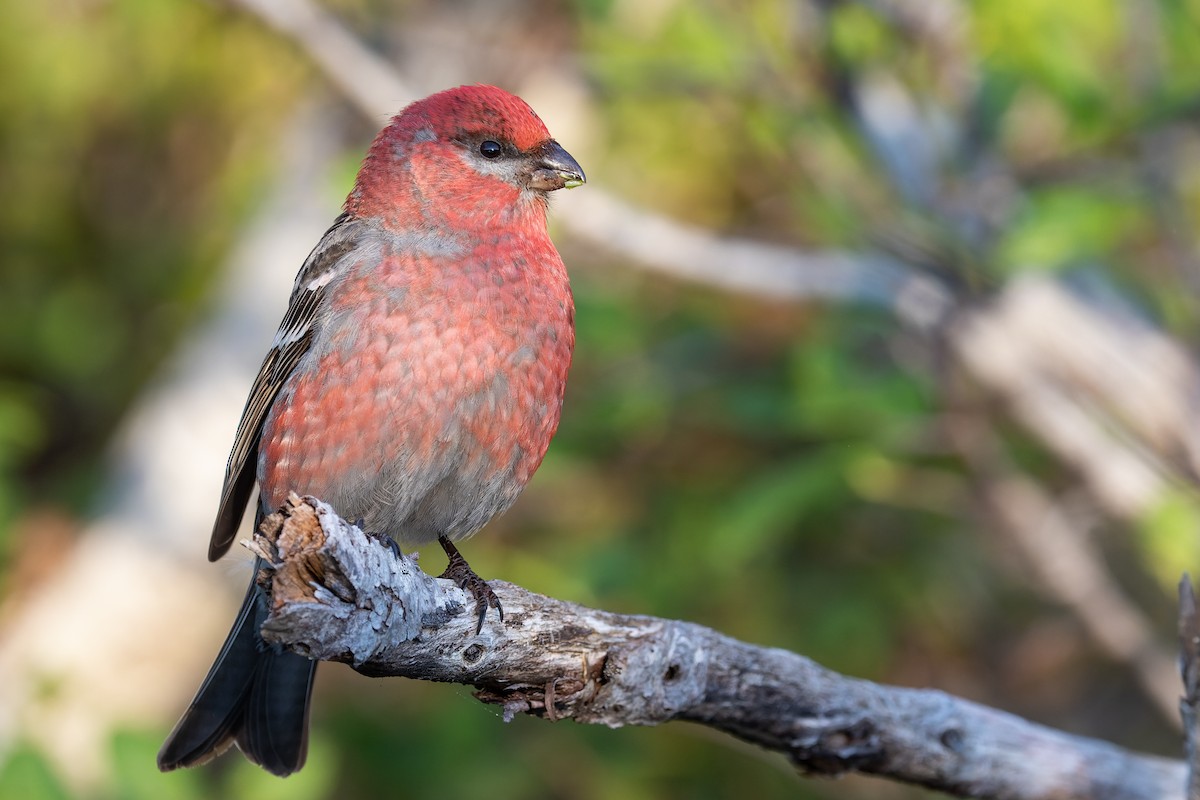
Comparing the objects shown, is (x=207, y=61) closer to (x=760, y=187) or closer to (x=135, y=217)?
(x=135, y=217)

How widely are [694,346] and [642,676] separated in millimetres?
2551

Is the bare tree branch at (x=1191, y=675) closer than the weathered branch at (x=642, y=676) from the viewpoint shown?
No

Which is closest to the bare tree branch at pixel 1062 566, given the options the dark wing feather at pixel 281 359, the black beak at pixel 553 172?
the black beak at pixel 553 172

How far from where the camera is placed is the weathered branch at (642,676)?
95.9 inches

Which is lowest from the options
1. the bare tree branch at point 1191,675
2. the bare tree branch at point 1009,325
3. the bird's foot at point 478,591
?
the bird's foot at point 478,591

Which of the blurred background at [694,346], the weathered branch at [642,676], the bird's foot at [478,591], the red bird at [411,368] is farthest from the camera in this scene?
the blurred background at [694,346]

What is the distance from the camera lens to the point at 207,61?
22.3 ft

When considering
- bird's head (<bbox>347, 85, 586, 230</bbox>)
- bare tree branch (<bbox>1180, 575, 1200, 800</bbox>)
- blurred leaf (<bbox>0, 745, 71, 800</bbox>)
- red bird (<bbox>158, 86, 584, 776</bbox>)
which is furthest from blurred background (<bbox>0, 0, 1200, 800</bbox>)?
bare tree branch (<bbox>1180, 575, 1200, 800</bbox>)

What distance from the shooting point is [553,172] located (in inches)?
145

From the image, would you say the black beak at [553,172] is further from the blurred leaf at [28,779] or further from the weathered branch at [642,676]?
the blurred leaf at [28,779]

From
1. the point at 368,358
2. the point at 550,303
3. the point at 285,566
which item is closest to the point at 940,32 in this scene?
the point at 550,303

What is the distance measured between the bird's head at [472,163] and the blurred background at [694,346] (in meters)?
1.04

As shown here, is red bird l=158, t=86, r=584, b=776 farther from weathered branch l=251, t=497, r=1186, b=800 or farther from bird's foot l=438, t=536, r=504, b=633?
weathered branch l=251, t=497, r=1186, b=800

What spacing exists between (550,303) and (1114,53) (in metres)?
3.01
